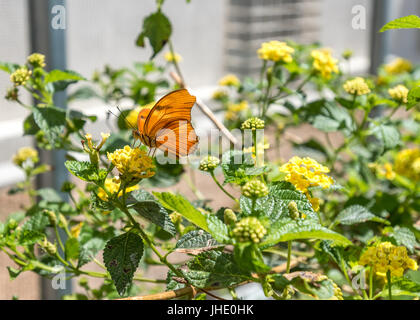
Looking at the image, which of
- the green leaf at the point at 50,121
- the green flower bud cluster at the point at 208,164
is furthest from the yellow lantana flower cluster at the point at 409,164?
the green leaf at the point at 50,121

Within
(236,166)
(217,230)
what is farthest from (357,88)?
(217,230)

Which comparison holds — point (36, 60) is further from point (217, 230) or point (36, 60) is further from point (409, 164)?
point (409, 164)

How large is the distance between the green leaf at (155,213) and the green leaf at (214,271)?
4cm

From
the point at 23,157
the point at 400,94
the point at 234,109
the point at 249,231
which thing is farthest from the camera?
the point at 234,109

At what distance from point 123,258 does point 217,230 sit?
11cm

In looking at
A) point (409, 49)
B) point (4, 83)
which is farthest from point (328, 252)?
point (409, 49)

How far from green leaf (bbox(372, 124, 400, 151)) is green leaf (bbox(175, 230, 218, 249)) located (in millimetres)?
405

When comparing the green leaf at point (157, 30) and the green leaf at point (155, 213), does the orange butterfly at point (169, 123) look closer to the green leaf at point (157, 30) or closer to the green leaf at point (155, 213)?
the green leaf at point (155, 213)

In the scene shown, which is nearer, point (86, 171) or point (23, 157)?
point (86, 171)

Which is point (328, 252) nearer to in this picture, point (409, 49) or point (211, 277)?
point (211, 277)

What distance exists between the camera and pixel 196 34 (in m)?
3.22

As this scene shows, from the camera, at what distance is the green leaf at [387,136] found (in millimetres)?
765
